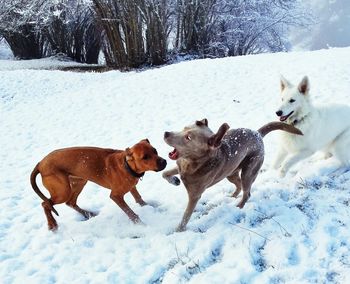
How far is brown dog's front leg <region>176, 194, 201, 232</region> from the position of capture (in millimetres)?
4145

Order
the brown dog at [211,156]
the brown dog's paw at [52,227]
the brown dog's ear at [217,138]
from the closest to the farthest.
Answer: the brown dog's ear at [217,138] < the brown dog at [211,156] < the brown dog's paw at [52,227]

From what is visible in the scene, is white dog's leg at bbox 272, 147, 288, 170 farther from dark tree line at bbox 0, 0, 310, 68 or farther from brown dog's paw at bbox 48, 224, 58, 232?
dark tree line at bbox 0, 0, 310, 68

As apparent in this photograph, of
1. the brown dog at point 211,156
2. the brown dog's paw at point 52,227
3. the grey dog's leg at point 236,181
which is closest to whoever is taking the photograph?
the brown dog at point 211,156

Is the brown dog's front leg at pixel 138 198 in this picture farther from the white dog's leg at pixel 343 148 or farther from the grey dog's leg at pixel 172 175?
the white dog's leg at pixel 343 148

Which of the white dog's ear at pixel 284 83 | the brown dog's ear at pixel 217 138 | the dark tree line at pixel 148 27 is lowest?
the dark tree line at pixel 148 27

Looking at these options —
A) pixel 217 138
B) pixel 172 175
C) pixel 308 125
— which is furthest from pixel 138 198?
pixel 308 125

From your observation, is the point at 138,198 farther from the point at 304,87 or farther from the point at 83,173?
the point at 304,87

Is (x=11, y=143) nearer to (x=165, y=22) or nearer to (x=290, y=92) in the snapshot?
(x=290, y=92)

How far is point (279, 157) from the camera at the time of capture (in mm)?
5273

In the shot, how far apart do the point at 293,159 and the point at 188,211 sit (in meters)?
1.66

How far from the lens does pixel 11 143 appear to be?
331 inches

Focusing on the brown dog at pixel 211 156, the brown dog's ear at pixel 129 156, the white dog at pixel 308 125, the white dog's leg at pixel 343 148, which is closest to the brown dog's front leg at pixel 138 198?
the brown dog at pixel 211 156

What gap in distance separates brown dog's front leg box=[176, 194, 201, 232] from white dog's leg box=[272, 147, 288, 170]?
1609mm

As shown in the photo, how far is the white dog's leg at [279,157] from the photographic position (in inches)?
205
